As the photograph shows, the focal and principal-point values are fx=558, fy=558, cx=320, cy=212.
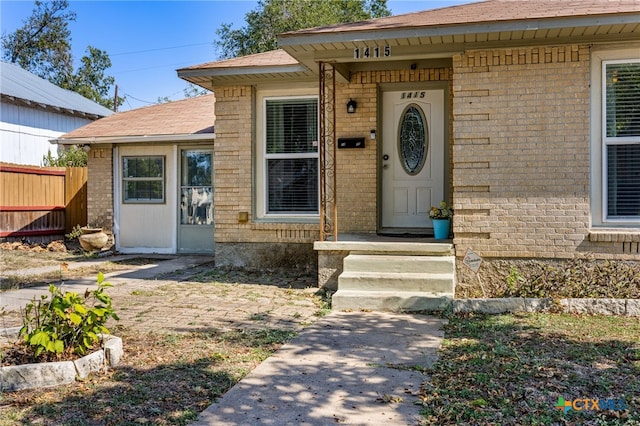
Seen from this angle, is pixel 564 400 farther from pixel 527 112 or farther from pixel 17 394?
pixel 527 112

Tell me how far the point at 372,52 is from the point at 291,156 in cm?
253

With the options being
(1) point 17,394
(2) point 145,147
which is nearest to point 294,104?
(2) point 145,147

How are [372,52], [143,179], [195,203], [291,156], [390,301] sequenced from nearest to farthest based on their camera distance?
[390,301], [372,52], [291,156], [195,203], [143,179]

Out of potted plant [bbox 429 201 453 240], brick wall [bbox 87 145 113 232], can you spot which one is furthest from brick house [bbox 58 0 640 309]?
brick wall [bbox 87 145 113 232]

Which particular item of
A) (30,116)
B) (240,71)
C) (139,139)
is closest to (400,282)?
(240,71)

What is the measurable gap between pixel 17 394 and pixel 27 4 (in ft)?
125

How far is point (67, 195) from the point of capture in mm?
14914

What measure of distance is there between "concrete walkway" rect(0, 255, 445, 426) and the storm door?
5767 millimetres

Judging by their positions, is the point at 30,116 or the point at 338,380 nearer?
the point at 338,380

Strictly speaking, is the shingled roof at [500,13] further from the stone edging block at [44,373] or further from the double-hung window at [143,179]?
the double-hung window at [143,179]

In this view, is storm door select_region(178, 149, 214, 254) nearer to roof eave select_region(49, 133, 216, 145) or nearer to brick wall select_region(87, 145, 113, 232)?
roof eave select_region(49, 133, 216, 145)

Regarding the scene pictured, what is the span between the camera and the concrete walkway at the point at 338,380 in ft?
11.5

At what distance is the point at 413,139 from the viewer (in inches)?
357

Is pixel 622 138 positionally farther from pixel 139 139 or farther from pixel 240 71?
pixel 139 139
